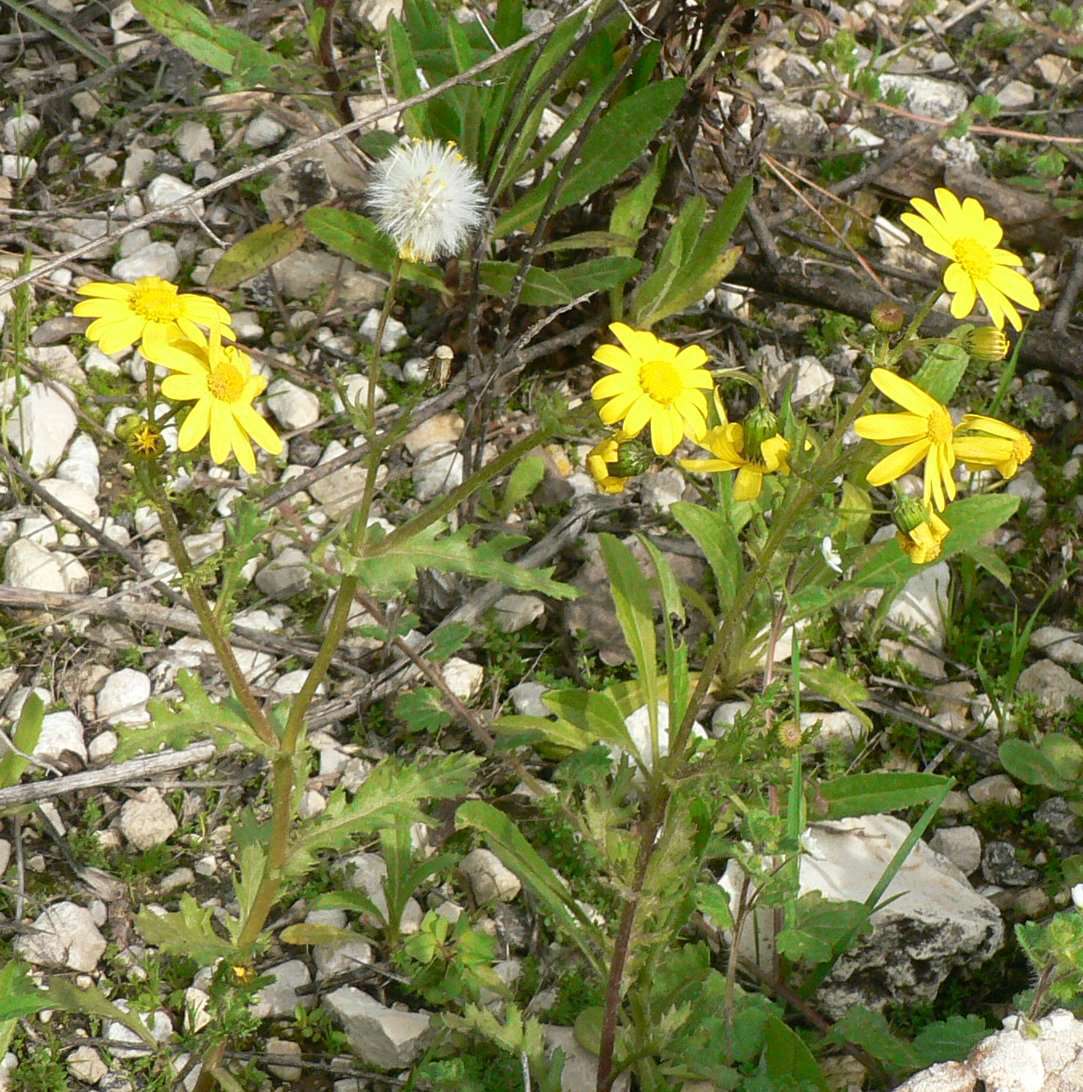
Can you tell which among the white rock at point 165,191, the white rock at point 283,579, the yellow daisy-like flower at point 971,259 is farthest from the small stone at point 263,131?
the yellow daisy-like flower at point 971,259

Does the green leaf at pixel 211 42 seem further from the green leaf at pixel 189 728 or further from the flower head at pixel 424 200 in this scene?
the green leaf at pixel 189 728

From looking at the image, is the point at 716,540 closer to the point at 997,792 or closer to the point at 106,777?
the point at 997,792

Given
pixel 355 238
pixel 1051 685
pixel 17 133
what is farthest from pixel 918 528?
pixel 17 133

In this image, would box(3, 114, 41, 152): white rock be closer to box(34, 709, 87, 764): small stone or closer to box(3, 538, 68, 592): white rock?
box(3, 538, 68, 592): white rock

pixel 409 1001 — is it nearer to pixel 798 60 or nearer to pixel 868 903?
pixel 868 903

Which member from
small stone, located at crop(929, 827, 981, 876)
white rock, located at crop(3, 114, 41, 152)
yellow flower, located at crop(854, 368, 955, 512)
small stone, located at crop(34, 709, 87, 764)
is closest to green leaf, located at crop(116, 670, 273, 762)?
small stone, located at crop(34, 709, 87, 764)
